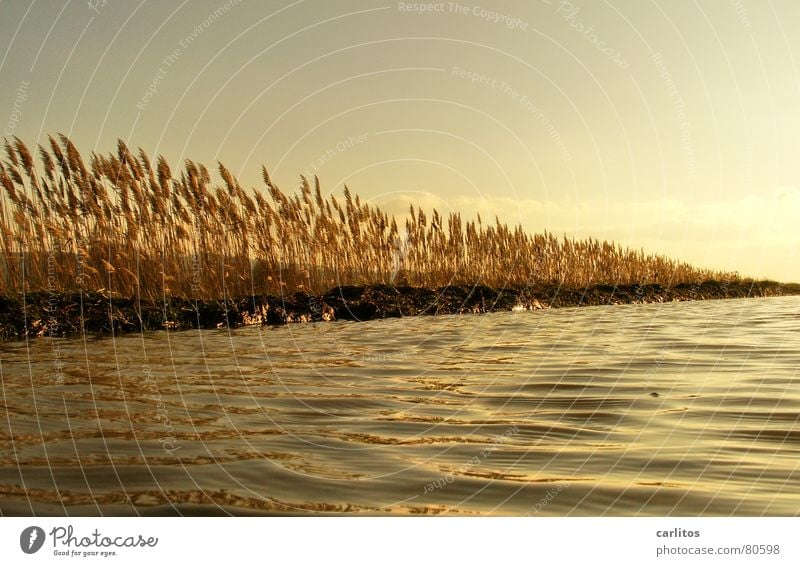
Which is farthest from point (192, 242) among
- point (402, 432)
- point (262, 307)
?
point (402, 432)

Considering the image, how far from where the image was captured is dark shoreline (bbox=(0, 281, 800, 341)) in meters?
12.0

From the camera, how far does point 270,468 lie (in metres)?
4.04

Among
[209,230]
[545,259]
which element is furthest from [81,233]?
[545,259]

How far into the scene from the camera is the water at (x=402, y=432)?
140 inches

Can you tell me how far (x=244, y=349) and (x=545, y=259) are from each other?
55.2ft

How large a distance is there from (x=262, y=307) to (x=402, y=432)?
1086 cm
